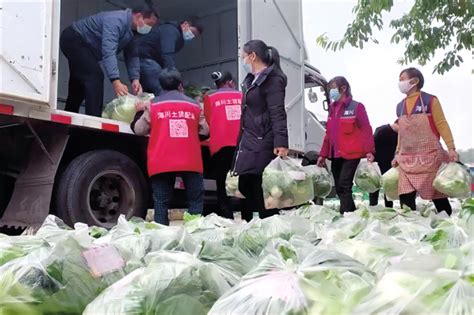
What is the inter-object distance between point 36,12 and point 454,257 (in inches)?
150

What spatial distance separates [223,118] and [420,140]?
5.85ft

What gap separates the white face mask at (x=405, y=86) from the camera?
→ 4.59 m

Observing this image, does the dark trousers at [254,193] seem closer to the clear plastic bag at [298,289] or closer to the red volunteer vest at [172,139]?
the red volunteer vest at [172,139]

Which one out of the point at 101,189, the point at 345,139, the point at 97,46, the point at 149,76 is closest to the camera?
the point at 101,189

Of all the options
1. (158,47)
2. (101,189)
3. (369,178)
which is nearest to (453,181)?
(369,178)

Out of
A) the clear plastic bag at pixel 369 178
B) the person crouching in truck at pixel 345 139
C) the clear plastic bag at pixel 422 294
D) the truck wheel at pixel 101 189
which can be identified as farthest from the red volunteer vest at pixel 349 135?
the clear plastic bag at pixel 422 294

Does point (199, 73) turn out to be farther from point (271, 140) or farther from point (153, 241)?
point (153, 241)

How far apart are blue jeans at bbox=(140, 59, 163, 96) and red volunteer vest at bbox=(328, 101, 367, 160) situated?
8.69 ft

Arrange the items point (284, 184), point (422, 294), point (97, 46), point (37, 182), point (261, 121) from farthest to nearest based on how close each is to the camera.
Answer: point (97, 46) < point (37, 182) < point (261, 121) < point (284, 184) < point (422, 294)

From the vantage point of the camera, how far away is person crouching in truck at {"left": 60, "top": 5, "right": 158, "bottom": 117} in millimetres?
5309

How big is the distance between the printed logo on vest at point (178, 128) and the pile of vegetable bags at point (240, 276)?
2.96m

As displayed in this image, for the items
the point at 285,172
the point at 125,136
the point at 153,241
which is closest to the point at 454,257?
the point at 153,241

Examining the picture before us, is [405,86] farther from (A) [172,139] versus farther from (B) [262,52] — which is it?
(A) [172,139]

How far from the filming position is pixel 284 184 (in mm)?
3703
